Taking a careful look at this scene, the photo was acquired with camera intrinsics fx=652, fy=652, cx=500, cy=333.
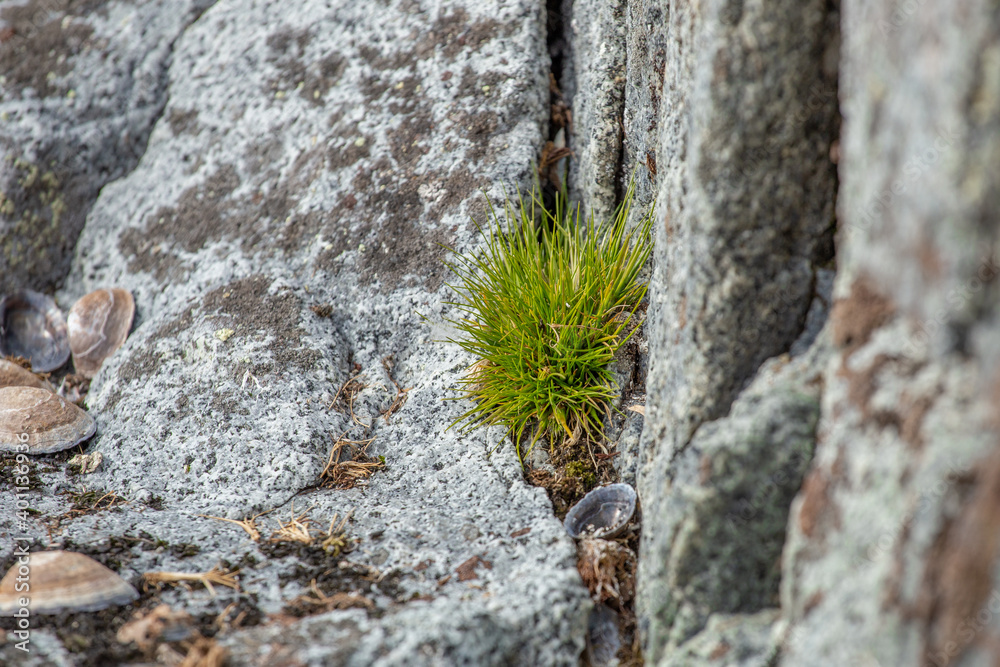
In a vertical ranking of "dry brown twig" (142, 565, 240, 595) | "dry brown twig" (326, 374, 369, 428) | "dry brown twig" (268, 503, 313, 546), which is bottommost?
"dry brown twig" (268, 503, 313, 546)

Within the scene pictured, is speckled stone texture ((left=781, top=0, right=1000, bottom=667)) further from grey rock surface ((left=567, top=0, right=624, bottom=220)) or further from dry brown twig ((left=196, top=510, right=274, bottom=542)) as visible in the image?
dry brown twig ((left=196, top=510, right=274, bottom=542))

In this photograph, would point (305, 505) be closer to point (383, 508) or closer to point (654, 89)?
point (383, 508)

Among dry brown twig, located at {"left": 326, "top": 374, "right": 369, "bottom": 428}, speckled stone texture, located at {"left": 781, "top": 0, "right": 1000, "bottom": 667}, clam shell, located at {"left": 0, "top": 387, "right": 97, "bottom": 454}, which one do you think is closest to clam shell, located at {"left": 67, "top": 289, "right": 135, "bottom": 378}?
clam shell, located at {"left": 0, "top": 387, "right": 97, "bottom": 454}

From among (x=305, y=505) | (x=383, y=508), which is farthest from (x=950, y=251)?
(x=305, y=505)

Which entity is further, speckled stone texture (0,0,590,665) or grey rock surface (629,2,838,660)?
speckled stone texture (0,0,590,665)

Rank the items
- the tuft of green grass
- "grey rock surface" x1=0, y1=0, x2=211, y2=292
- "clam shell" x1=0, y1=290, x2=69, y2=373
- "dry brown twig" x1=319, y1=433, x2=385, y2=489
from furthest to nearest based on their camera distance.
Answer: "grey rock surface" x1=0, y1=0, x2=211, y2=292, "clam shell" x1=0, y1=290, x2=69, y2=373, "dry brown twig" x1=319, y1=433, x2=385, y2=489, the tuft of green grass

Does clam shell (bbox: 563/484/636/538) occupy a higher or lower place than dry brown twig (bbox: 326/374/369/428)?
lower

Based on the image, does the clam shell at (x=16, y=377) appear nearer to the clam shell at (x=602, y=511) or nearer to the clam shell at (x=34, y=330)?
the clam shell at (x=34, y=330)
